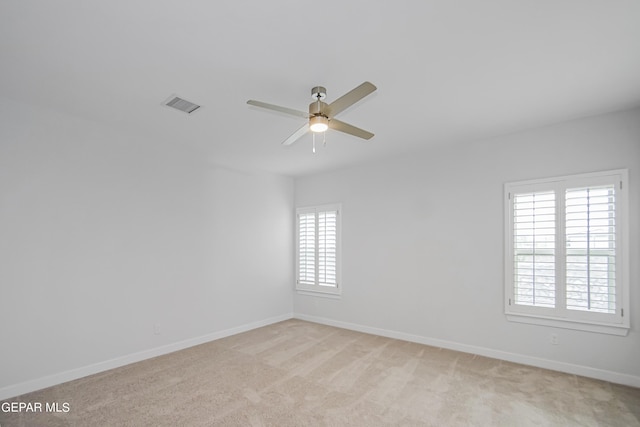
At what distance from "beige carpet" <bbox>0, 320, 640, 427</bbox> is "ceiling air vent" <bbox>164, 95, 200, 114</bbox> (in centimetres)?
274

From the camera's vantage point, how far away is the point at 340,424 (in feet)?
8.10

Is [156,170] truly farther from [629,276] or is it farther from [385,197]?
[629,276]

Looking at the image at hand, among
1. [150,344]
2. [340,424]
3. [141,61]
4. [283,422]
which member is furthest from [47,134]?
[340,424]

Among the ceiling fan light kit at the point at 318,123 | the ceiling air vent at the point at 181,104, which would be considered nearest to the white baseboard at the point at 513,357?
the ceiling fan light kit at the point at 318,123

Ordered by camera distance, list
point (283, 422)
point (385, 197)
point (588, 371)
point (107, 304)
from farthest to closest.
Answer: point (385, 197) < point (107, 304) < point (588, 371) < point (283, 422)

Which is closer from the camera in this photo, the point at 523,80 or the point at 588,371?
the point at 523,80

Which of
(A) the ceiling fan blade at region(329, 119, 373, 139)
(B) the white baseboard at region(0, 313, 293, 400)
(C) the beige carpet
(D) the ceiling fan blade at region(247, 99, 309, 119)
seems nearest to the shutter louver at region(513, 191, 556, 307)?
(C) the beige carpet

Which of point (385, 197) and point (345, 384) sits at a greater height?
point (385, 197)

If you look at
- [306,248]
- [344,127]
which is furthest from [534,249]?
[306,248]

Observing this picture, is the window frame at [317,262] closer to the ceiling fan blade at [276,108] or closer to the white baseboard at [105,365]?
the white baseboard at [105,365]

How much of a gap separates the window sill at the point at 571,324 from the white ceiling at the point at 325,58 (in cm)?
218

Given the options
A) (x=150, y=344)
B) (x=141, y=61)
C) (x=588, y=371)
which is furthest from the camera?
(x=150, y=344)

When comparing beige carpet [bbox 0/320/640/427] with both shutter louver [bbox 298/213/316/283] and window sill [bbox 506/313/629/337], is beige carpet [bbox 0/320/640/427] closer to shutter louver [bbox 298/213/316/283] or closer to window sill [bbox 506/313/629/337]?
window sill [bbox 506/313/629/337]

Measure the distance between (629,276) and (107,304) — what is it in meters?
5.46
